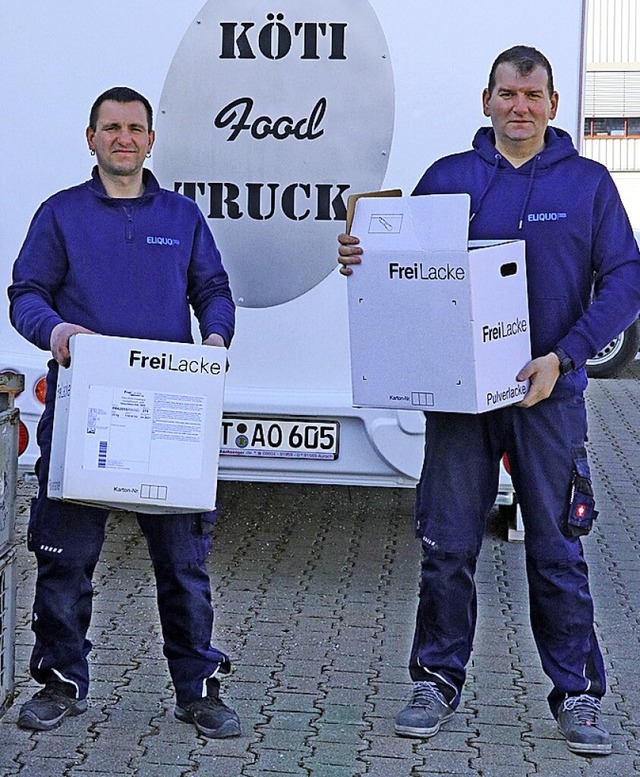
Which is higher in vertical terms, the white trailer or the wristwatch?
the white trailer

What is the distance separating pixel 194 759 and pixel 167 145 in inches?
96.3

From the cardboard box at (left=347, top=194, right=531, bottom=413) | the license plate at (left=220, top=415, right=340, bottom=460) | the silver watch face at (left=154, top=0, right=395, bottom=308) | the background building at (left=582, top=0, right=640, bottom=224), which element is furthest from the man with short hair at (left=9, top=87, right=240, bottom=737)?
the background building at (left=582, top=0, right=640, bottom=224)

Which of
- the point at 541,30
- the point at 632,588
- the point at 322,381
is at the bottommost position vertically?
the point at 632,588

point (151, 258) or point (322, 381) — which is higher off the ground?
point (151, 258)

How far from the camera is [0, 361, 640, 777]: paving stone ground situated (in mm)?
3824

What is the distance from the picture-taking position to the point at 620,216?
12.5 feet

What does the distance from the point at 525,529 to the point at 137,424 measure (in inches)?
46.9

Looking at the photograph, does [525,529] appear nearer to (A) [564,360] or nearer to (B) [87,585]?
(A) [564,360]

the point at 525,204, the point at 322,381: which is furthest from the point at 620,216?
the point at 322,381

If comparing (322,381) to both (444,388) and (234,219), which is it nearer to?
(234,219)

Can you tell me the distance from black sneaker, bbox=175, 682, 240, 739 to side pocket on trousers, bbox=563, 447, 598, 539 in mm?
1129

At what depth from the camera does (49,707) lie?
3.97m

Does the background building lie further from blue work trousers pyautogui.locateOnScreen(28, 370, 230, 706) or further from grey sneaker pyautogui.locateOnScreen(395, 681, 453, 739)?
blue work trousers pyautogui.locateOnScreen(28, 370, 230, 706)

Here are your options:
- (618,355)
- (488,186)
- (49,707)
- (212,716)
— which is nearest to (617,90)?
(618,355)
